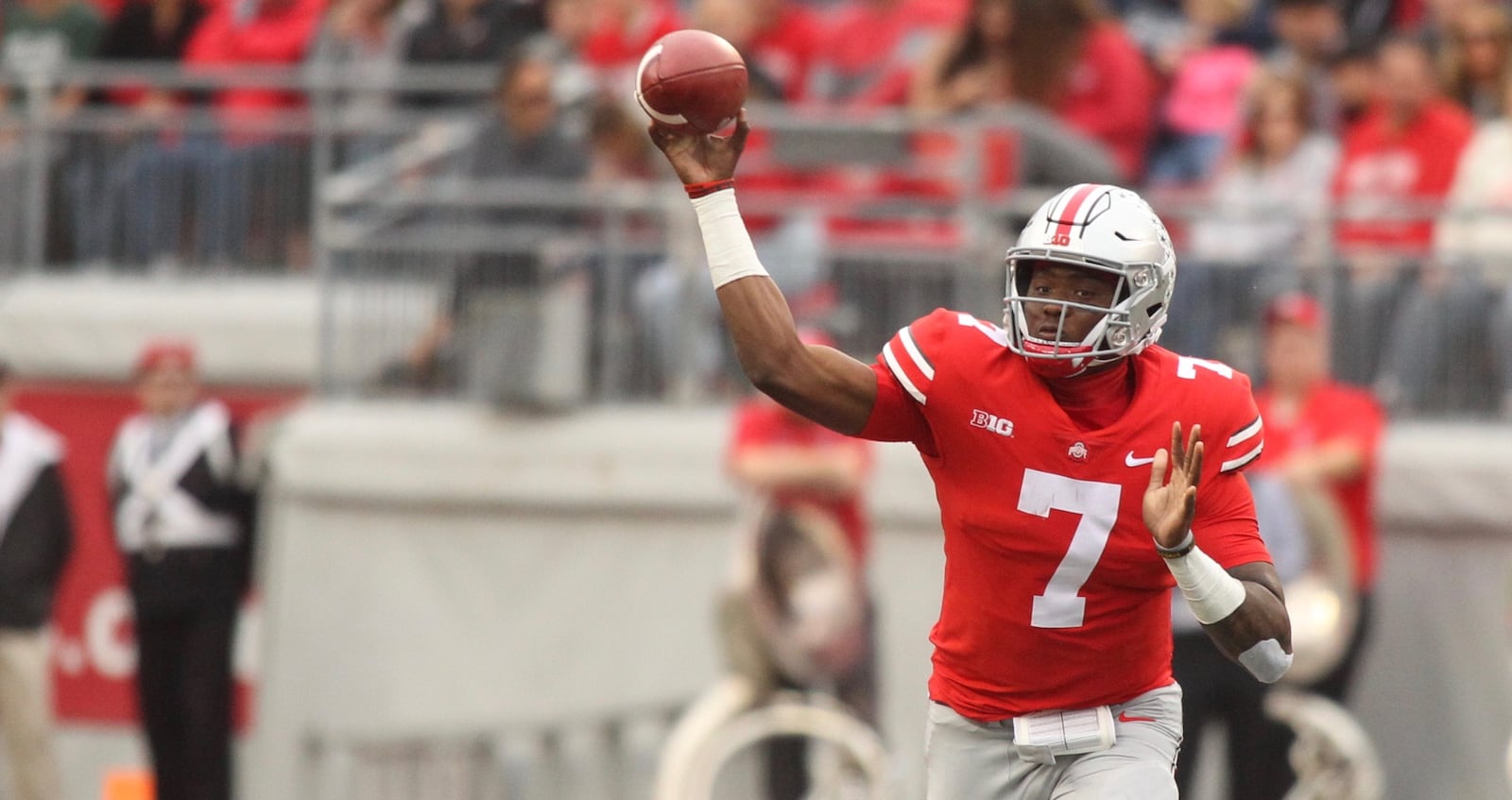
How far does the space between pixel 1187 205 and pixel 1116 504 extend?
5.18 meters

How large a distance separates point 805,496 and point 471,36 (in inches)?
157

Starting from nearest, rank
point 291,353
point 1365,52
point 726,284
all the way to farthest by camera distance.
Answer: point 726,284 < point 1365,52 < point 291,353

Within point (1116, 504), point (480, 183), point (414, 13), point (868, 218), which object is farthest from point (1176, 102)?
point (1116, 504)

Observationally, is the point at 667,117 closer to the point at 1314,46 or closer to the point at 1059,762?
the point at 1059,762

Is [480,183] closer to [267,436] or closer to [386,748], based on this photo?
[267,436]

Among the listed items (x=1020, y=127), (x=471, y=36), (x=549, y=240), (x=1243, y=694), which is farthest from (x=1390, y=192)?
(x=471, y=36)

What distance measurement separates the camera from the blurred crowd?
33.1 feet

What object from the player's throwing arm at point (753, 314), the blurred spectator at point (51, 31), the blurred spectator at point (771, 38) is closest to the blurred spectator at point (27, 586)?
the blurred spectator at point (51, 31)

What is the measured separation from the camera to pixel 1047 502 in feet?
16.9

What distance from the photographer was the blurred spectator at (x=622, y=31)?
11.9m

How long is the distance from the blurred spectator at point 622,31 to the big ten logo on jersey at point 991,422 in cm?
685

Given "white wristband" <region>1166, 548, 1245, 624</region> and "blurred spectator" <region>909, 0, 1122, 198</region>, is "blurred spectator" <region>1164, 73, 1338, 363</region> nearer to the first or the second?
"blurred spectator" <region>909, 0, 1122, 198</region>

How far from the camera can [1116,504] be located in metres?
5.15

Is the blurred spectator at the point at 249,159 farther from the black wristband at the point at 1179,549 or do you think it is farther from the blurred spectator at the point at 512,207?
the black wristband at the point at 1179,549
